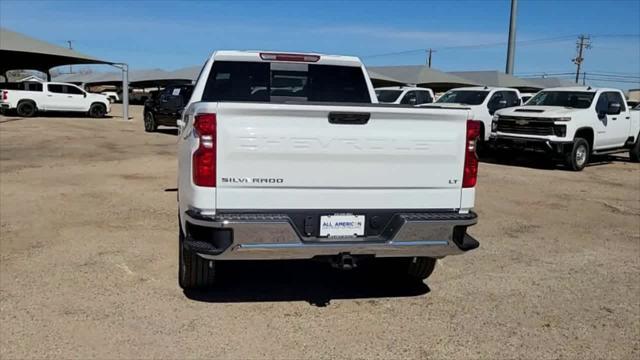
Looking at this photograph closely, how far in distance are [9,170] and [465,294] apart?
32.5 ft

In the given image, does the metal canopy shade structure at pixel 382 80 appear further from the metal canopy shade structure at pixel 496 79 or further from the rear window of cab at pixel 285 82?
the rear window of cab at pixel 285 82

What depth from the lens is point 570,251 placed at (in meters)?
6.69

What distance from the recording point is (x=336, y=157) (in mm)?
3990

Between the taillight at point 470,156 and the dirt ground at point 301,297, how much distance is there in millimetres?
1068

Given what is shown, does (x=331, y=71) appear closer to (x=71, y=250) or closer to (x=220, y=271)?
(x=220, y=271)

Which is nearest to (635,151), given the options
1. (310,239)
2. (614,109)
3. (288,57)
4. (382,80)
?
(614,109)

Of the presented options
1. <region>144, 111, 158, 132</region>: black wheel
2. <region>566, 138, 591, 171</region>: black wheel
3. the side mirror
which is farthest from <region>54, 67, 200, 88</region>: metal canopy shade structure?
<region>566, 138, 591, 171</region>: black wheel

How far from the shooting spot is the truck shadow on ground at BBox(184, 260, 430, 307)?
4844 mm

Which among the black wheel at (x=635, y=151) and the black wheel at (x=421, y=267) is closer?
the black wheel at (x=421, y=267)

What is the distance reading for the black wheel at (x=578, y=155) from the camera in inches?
554

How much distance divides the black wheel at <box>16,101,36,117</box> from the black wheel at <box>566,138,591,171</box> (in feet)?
82.6

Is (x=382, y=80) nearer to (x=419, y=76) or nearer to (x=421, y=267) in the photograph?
(x=419, y=76)

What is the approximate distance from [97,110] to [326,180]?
30.1 metres

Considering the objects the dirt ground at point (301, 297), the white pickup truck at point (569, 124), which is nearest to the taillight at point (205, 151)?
the dirt ground at point (301, 297)
